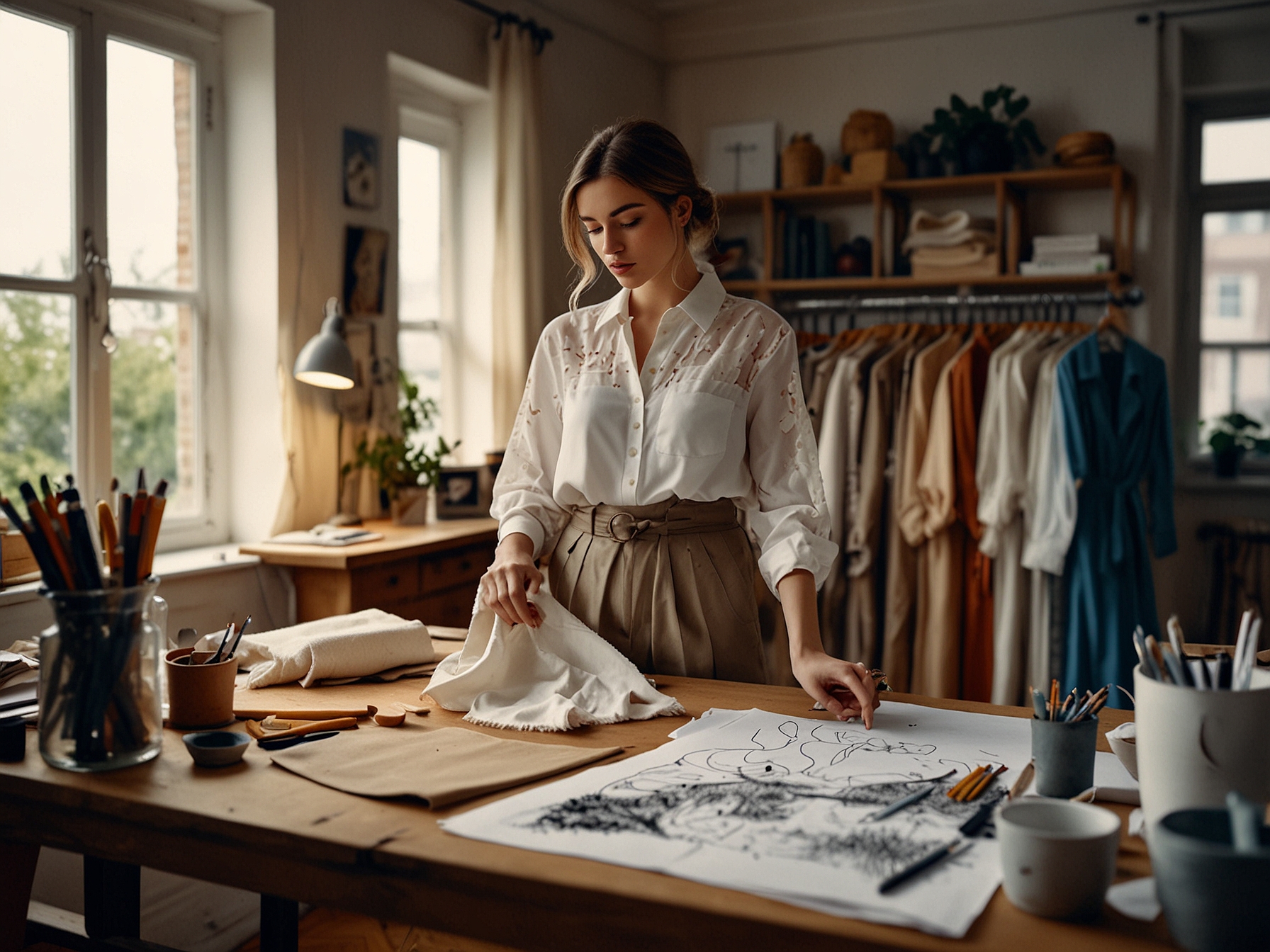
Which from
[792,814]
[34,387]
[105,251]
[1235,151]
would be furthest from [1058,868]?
[1235,151]

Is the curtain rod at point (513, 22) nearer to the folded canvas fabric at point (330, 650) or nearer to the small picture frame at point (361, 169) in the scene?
the small picture frame at point (361, 169)

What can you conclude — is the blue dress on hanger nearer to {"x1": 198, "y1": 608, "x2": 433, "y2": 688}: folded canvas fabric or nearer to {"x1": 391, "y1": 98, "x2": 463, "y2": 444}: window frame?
{"x1": 391, "y1": 98, "x2": 463, "y2": 444}: window frame

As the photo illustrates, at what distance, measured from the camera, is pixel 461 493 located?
3646mm

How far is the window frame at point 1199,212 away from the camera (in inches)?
175

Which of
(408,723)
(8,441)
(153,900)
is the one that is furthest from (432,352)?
(408,723)

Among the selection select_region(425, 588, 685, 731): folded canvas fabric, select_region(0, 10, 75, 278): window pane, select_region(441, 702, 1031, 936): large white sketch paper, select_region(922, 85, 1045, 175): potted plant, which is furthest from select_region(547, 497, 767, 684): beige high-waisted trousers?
select_region(922, 85, 1045, 175): potted plant

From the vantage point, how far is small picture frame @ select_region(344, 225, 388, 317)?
3.41 meters

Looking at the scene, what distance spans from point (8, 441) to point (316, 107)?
4.29 feet

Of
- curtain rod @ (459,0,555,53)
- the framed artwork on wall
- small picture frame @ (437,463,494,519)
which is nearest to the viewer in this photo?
small picture frame @ (437,463,494,519)

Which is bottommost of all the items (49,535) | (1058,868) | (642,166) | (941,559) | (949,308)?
(941,559)

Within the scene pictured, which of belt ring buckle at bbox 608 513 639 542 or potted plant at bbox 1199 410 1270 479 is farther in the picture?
potted plant at bbox 1199 410 1270 479

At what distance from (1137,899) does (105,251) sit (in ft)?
9.13

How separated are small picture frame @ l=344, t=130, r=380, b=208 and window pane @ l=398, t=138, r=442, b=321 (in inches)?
17.8

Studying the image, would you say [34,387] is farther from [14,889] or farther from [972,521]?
[972,521]
